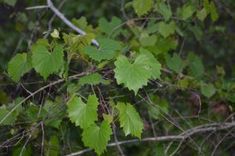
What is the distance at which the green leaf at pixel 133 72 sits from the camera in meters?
1.60

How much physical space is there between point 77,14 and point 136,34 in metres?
2.73

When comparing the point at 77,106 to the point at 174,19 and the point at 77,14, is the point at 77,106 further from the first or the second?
the point at 77,14

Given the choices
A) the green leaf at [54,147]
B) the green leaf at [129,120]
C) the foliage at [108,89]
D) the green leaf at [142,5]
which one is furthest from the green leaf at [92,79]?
the green leaf at [142,5]

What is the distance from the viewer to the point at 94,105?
1.62 m

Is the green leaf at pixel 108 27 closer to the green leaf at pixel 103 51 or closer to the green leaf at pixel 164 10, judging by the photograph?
the green leaf at pixel 164 10

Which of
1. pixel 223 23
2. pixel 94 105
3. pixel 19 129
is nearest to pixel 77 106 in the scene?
pixel 94 105

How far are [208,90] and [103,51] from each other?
1130 mm

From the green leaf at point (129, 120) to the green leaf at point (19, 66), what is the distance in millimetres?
440

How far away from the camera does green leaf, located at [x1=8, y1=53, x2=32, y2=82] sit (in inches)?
72.3

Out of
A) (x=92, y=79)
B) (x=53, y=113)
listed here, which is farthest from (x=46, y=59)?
(x=53, y=113)

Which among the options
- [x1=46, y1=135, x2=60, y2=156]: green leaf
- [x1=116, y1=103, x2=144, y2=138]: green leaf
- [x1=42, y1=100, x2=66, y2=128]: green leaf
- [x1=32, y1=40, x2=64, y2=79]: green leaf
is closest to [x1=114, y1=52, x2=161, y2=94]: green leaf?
[x1=116, y1=103, x2=144, y2=138]: green leaf

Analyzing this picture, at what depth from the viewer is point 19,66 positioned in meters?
1.86

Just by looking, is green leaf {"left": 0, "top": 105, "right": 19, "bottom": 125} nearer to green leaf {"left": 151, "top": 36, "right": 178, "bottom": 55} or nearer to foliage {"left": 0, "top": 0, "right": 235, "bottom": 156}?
foliage {"left": 0, "top": 0, "right": 235, "bottom": 156}

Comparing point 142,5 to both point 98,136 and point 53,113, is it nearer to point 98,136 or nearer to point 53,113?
point 53,113
